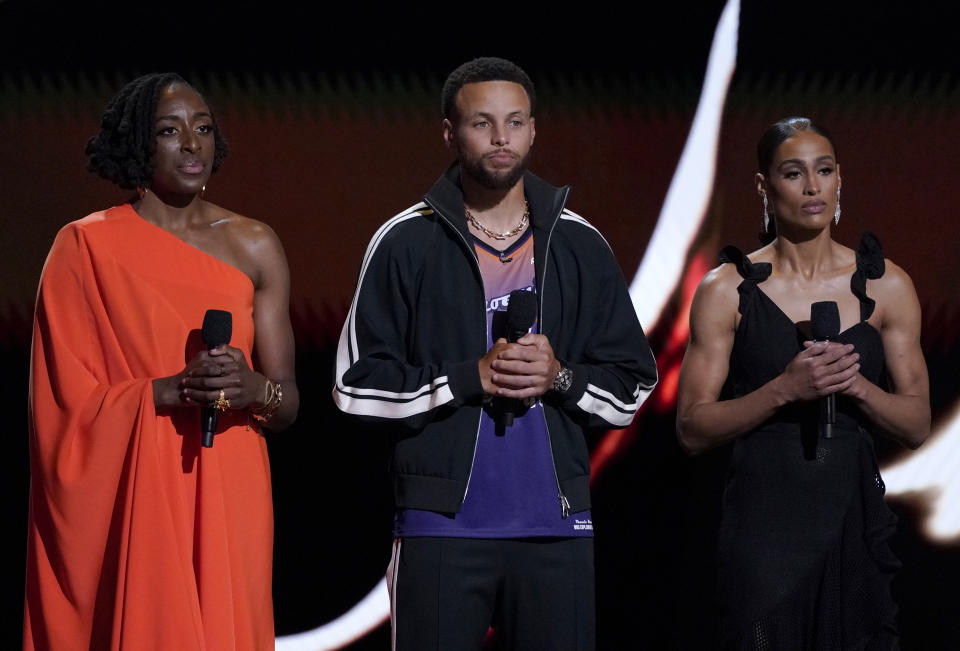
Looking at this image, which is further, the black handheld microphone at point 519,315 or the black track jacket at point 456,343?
the black track jacket at point 456,343

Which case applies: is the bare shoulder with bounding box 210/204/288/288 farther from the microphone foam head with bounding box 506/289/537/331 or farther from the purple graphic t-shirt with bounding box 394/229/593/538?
the microphone foam head with bounding box 506/289/537/331

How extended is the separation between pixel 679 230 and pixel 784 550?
1.32m

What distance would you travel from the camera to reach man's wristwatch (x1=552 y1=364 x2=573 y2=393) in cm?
279

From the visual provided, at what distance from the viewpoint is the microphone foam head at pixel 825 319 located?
2.96 m

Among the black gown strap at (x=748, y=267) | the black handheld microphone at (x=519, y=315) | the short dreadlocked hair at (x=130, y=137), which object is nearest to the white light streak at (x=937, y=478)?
the black gown strap at (x=748, y=267)

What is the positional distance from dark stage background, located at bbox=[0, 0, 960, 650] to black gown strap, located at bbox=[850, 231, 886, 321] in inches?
29.2

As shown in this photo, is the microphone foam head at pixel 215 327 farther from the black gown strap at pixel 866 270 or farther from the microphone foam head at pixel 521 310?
the black gown strap at pixel 866 270

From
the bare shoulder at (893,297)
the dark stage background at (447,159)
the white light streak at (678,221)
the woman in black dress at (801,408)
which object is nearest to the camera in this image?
the woman in black dress at (801,408)

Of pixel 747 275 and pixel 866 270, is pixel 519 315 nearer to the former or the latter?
pixel 747 275

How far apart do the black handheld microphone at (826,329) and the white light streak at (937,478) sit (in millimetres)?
1302

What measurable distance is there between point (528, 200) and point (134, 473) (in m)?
1.13

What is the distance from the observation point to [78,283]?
3.10 m

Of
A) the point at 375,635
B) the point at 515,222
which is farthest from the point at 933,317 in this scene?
the point at 375,635

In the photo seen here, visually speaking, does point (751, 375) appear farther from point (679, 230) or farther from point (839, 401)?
point (679, 230)
